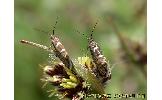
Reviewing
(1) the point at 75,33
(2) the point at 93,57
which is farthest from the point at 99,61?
(1) the point at 75,33

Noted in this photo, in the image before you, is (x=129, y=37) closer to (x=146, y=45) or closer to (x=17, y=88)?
(x=146, y=45)

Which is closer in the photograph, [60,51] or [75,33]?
[60,51]

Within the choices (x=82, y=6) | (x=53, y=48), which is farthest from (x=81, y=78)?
(x=82, y=6)

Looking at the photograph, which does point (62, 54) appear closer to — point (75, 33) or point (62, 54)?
point (62, 54)
